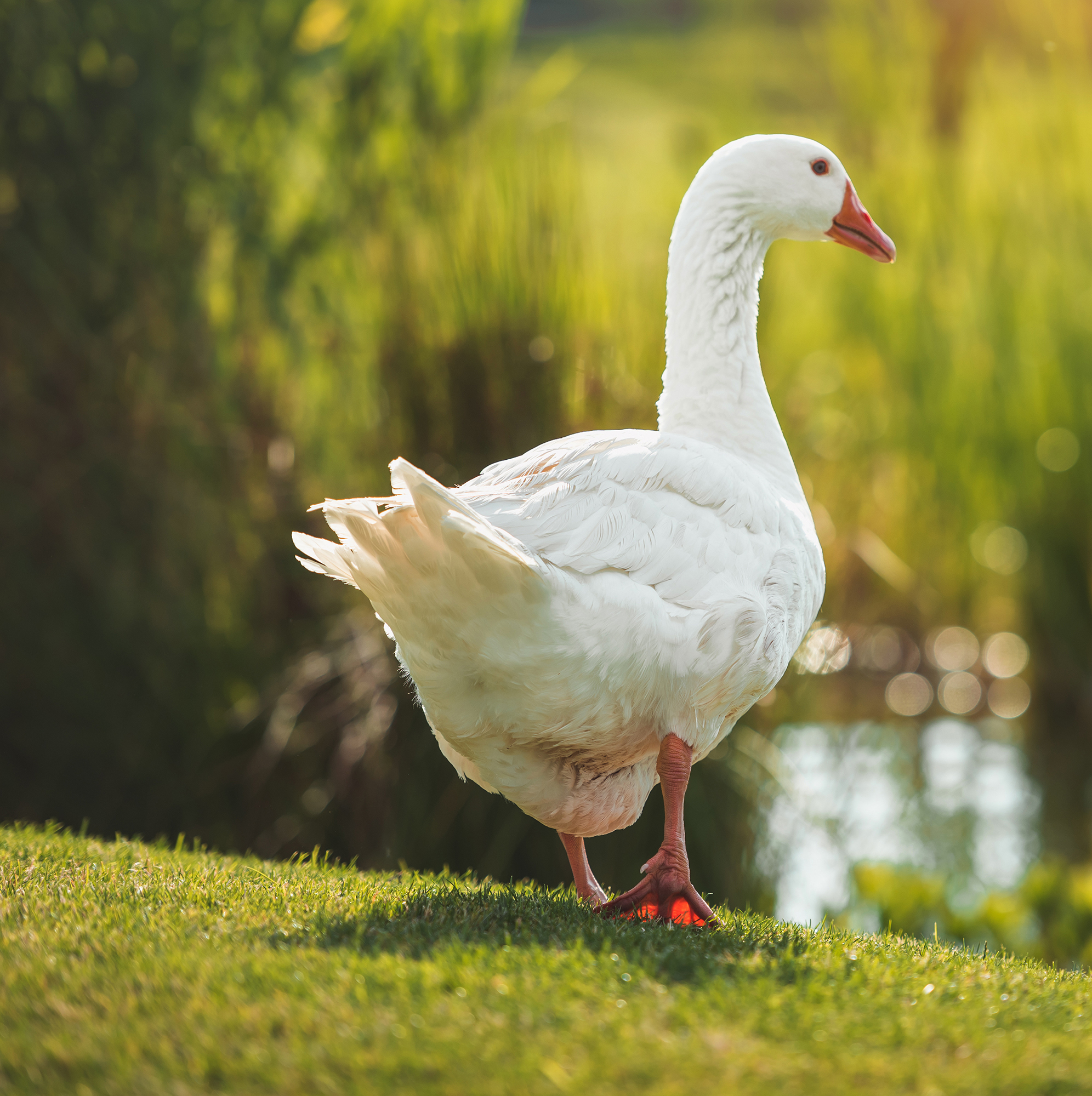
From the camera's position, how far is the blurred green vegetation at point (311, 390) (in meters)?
6.09

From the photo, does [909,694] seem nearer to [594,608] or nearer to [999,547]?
[999,547]

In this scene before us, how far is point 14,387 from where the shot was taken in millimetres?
7113

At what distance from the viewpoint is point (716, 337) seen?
4.30 meters

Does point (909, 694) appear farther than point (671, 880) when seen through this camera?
Yes

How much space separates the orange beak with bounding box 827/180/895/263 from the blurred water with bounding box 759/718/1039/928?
2663mm

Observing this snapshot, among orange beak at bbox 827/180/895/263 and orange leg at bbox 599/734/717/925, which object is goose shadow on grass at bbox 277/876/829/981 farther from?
orange beak at bbox 827/180/895/263

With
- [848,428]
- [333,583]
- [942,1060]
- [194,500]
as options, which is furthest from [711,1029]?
[848,428]

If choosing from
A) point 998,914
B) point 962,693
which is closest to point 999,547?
point 962,693

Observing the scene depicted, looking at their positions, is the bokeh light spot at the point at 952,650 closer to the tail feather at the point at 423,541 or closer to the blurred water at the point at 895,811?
the blurred water at the point at 895,811

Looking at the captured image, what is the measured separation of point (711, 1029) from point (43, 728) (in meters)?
5.70

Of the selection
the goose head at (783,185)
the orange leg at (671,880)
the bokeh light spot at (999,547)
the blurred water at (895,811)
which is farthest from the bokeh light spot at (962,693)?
the orange leg at (671,880)

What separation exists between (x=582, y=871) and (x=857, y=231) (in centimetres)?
270

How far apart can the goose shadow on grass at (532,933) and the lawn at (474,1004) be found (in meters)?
0.01

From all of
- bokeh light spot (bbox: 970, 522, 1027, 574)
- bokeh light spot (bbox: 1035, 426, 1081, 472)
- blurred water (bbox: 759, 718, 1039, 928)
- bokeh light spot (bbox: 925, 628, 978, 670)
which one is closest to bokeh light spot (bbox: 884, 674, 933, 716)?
bokeh light spot (bbox: 925, 628, 978, 670)
